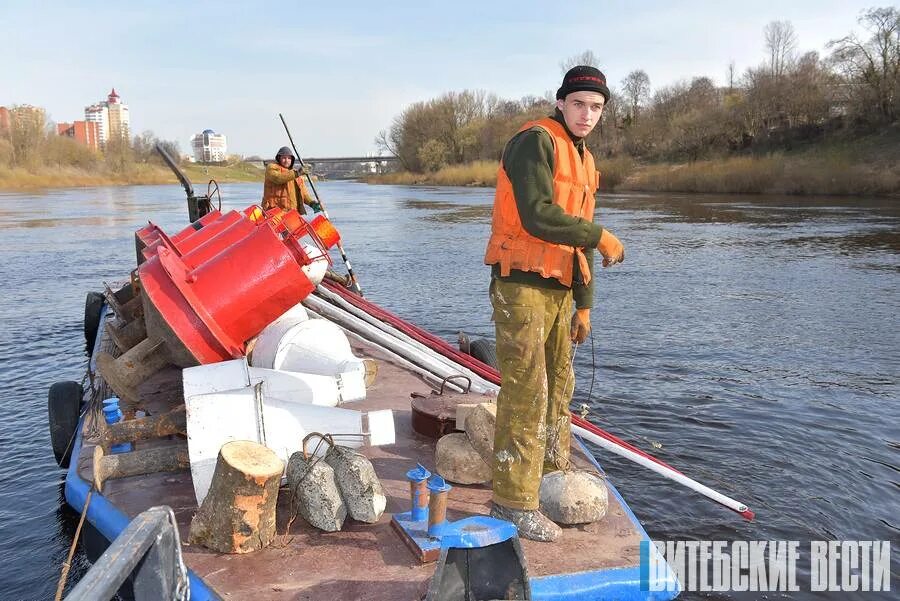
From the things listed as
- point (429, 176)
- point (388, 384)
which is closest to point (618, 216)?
point (388, 384)

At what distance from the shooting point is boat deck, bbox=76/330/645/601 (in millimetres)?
3521

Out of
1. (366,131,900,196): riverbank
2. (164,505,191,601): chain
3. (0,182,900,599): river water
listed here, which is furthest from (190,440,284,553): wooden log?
(366,131,900,196): riverbank

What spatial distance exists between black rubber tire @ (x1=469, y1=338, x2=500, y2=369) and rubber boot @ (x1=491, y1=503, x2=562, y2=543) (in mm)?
4319

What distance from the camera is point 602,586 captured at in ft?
12.0

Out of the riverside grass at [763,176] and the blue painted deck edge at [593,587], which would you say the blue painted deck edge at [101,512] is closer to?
the blue painted deck edge at [593,587]

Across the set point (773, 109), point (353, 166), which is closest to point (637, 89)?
point (773, 109)

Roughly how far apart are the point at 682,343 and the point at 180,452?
7.80 m

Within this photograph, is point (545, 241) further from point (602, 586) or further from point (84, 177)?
point (84, 177)

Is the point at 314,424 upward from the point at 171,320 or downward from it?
downward

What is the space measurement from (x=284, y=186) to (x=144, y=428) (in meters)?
7.01

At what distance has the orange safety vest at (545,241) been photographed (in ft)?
12.6

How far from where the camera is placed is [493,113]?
92.4m

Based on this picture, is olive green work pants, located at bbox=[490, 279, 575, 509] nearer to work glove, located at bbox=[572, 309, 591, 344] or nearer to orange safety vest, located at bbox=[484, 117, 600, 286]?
orange safety vest, located at bbox=[484, 117, 600, 286]

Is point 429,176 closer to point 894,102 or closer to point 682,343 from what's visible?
point 894,102
